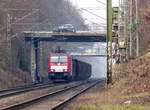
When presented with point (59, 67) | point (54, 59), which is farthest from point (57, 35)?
point (59, 67)

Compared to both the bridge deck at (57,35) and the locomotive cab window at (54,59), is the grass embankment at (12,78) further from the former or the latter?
the bridge deck at (57,35)

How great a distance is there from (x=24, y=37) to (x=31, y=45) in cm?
259

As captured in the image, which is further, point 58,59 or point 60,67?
point 58,59

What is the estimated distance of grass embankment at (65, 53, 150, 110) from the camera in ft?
53.4

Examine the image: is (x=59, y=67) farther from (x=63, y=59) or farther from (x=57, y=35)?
(x=57, y=35)

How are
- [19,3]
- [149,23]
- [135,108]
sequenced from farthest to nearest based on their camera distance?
1. [19,3]
2. [149,23]
3. [135,108]

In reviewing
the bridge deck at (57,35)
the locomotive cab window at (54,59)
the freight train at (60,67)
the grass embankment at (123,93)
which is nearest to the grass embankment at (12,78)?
the freight train at (60,67)

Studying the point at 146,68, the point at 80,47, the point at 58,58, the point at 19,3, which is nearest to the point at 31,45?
the point at 19,3

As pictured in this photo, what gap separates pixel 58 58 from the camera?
1905 inches

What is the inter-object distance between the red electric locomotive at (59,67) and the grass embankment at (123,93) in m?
15.0

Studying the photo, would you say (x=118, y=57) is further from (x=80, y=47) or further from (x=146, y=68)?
(x=80, y=47)

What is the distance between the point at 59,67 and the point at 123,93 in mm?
26241

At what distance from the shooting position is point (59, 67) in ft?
158

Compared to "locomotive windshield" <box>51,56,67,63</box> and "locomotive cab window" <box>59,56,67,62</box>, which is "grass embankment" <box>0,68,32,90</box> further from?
"locomotive cab window" <box>59,56,67,62</box>
